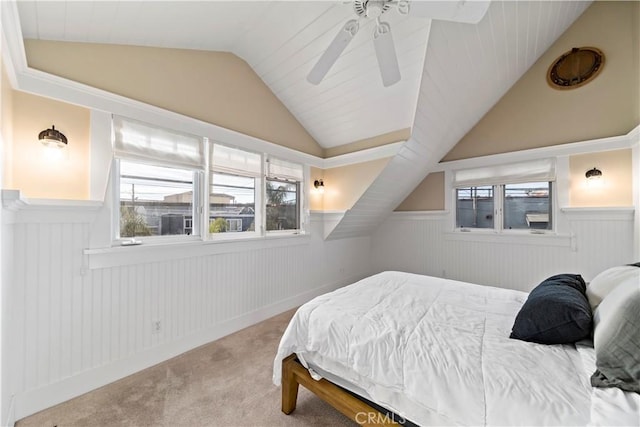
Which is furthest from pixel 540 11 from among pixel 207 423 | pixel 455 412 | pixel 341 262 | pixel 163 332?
pixel 163 332

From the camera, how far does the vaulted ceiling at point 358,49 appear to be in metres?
1.74

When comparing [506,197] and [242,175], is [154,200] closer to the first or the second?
[242,175]

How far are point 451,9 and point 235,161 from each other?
2.22m

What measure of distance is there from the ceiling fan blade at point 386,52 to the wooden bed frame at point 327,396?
2026mm

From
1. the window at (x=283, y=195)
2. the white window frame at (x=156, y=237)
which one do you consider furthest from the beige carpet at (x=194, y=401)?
the window at (x=283, y=195)

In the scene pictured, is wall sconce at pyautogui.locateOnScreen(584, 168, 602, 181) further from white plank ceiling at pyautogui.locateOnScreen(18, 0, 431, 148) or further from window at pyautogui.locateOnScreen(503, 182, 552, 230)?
white plank ceiling at pyautogui.locateOnScreen(18, 0, 431, 148)

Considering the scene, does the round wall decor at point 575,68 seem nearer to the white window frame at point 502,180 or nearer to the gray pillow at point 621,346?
the white window frame at point 502,180

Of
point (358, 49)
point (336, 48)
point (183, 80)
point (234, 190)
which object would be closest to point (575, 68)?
point (358, 49)

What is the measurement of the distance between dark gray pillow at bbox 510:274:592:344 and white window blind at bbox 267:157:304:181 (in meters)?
2.70

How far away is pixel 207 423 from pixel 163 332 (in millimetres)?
963

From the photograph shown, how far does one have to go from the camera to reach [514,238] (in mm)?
3457

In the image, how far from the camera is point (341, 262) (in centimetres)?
427

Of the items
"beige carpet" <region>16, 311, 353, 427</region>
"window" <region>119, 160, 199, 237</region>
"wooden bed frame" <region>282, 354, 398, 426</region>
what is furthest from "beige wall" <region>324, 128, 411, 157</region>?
"beige carpet" <region>16, 311, 353, 427</region>

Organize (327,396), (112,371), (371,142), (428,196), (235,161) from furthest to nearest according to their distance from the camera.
A: (428,196) → (371,142) → (235,161) → (112,371) → (327,396)
